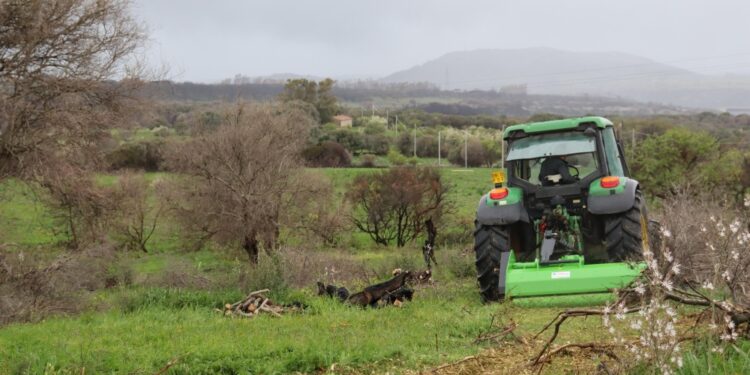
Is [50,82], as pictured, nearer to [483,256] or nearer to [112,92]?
[112,92]

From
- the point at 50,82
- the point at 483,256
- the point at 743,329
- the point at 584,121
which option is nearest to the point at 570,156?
the point at 584,121

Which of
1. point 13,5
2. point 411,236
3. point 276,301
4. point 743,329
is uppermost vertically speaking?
point 13,5

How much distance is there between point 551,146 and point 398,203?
27677 millimetres

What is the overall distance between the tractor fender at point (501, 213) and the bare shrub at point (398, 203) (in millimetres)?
26641

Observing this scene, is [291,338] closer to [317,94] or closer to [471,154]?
[471,154]

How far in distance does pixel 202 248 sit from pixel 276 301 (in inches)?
955

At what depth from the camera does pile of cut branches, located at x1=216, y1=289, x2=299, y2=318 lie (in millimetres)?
9266

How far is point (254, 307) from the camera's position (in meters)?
9.52

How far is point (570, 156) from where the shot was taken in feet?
33.7

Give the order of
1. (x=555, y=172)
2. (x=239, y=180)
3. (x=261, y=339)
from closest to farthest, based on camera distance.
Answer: (x=261, y=339) → (x=555, y=172) → (x=239, y=180)

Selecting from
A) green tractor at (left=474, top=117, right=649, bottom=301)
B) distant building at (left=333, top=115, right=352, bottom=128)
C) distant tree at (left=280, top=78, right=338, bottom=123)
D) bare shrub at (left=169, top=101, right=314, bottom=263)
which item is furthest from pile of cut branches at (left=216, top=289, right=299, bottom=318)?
distant tree at (left=280, top=78, right=338, bottom=123)

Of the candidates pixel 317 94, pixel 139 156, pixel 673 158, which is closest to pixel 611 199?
pixel 673 158

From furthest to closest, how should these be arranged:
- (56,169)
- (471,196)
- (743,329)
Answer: (471,196) < (56,169) < (743,329)

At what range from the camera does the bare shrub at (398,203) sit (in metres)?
37.1
